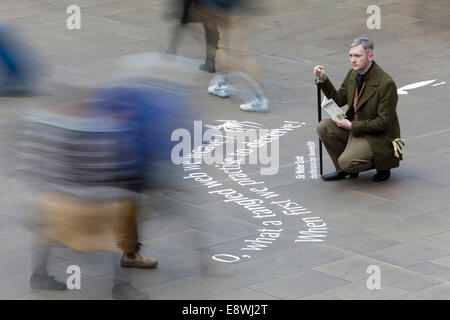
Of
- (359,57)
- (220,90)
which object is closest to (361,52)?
(359,57)

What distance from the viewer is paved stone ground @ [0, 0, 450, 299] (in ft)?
26.6

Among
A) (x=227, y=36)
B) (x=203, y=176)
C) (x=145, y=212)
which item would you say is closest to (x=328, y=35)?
(x=227, y=36)

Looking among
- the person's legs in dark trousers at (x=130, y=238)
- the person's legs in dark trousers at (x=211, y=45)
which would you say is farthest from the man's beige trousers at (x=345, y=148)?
the person's legs in dark trousers at (x=211, y=45)

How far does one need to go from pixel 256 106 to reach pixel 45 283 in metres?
5.26

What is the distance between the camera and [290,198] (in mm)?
9953

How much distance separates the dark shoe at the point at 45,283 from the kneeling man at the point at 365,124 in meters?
3.33

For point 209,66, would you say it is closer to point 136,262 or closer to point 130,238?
point 136,262

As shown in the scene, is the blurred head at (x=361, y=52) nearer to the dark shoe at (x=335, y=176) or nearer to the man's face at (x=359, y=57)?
the man's face at (x=359, y=57)

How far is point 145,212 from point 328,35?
835 cm

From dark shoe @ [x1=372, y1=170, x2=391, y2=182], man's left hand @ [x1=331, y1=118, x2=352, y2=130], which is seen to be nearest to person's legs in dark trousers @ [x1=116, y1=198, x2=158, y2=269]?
man's left hand @ [x1=331, y1=118, x2=352, y2=130]

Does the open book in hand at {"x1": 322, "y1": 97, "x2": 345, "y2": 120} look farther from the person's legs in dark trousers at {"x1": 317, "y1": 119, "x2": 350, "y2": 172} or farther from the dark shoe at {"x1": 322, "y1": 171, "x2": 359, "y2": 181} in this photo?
the dark shoe at {"x1": 322, "y1": 171, "x2": 359, "y2": 181}

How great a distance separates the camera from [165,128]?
7.61 metres

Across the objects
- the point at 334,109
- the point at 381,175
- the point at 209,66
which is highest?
the point at 209,66
